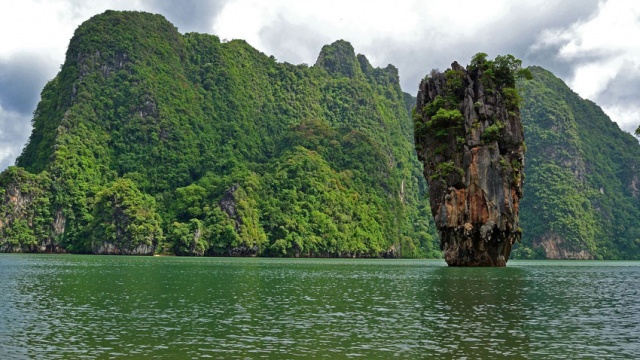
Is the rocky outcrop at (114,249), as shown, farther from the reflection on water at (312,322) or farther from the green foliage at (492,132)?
the reflection on water at (312,322)

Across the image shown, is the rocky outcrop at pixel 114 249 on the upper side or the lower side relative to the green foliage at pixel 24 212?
lower

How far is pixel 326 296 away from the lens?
4222 centimetres

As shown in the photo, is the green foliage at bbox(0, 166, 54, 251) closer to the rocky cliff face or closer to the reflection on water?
the rocky cliff face

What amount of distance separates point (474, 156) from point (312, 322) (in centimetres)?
5819

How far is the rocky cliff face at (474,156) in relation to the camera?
82.9 meters

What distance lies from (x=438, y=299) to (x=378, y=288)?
951cm

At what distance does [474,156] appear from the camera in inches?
3287

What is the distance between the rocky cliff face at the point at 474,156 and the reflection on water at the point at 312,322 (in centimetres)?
3478

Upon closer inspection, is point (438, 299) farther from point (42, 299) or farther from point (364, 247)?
point (364, 247)

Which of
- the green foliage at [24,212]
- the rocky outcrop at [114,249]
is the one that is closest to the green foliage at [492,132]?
the rocky outcrop at [114,249]

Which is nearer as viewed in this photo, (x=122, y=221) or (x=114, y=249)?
(x=114, y=249)

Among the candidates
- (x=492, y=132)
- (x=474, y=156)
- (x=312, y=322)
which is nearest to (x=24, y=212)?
(x=474, y=156)

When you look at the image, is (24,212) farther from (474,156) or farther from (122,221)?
(474,156)

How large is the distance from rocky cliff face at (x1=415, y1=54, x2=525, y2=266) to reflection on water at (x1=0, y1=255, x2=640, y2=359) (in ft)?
114
